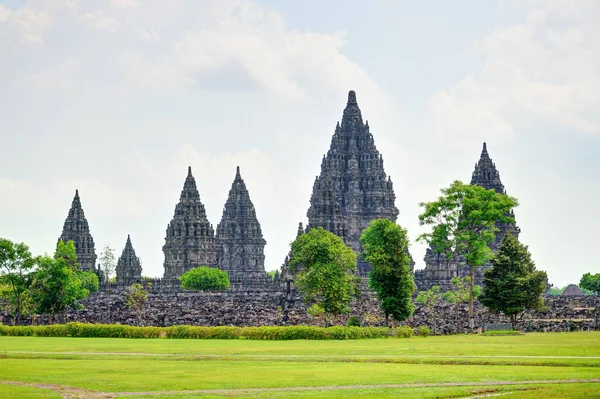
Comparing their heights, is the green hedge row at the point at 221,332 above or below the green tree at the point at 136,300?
below

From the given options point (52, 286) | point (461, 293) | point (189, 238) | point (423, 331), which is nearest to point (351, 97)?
point (189, 238)

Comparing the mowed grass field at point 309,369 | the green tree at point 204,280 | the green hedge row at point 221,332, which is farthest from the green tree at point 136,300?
the mowed grass field at point 309,369

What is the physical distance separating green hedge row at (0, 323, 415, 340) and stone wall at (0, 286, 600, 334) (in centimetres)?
646

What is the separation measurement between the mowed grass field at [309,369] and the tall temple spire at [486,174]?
10309 cm

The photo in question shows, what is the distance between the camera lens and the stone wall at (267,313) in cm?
8831

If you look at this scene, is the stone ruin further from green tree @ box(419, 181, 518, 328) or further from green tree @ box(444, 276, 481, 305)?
green tree @ box(419, 181, 518, 328)

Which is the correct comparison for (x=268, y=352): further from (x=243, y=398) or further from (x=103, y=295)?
(x=103, y=295)

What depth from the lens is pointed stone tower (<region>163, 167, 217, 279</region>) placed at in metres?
176

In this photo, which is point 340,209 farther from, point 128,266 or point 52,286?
point 52,286

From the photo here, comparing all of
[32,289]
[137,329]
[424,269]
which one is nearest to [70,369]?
[137,329]

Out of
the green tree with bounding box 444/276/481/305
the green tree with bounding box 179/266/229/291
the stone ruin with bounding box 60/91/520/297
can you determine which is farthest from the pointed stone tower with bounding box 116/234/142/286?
the green tree with bounding box 444/276/481/305

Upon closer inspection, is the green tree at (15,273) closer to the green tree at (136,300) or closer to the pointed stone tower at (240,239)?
the green tree at (136,300)

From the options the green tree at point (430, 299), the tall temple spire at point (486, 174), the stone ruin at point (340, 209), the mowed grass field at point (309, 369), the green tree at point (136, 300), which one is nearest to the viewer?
the mowed grass field at point (309, 369)

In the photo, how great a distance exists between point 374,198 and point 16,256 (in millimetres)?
74019
